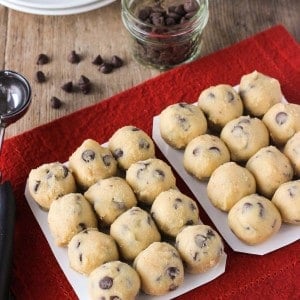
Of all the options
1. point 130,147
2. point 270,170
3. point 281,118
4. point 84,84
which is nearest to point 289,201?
point 270,170

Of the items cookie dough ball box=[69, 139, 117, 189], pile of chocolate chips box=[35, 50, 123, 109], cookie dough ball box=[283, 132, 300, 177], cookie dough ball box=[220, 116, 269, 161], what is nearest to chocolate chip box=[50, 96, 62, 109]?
pile of chocolate chips box=[35, 50, 123, 109]

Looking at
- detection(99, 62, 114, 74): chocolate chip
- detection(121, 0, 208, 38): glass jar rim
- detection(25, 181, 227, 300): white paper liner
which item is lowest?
detection(25, 181, 227, 300): white paper liner

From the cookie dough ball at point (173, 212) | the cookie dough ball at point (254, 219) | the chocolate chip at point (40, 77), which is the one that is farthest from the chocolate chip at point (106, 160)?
the chocolate chip at point (40, 77)

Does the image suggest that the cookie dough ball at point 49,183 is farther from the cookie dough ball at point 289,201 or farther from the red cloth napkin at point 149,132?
the cookie dough ball at point 289,201

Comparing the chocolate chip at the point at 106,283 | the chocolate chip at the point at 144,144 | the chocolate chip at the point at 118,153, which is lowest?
the chocolate chip at the point at 106,283

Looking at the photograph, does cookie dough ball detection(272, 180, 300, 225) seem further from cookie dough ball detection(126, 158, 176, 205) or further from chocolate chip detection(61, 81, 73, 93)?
chocolate chip detection(61, 81, 73, 93)

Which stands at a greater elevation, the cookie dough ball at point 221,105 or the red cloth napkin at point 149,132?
the cookie dough ball at point 221,105
